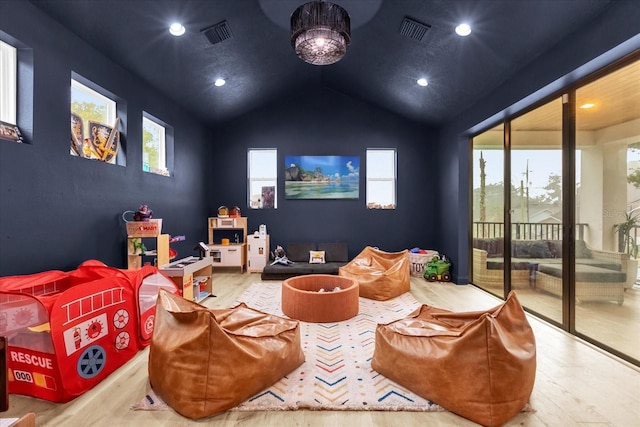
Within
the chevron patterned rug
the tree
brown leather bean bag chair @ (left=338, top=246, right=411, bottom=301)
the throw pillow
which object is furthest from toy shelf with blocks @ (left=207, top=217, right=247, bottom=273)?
the chevron patterned rug

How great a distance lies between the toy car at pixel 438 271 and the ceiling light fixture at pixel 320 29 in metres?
3.98

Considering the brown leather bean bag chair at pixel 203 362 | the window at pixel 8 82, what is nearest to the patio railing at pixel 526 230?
the brown leather bean bag chair at pixel 203 362

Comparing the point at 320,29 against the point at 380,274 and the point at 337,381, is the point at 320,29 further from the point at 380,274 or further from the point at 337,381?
the point at 380,274

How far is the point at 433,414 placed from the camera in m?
1.86

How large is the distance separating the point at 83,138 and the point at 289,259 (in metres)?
3.80

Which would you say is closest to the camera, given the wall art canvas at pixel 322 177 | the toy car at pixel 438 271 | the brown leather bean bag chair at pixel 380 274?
the brown leather bean bag chair at pixel 380 274

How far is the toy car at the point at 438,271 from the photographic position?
5293 millimetres

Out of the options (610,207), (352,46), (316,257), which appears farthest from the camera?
(316,257)

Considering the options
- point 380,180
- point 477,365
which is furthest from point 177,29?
point 380,180

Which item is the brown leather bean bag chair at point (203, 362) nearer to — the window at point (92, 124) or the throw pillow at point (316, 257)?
the window at point (92, 124)

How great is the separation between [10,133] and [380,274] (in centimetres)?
408

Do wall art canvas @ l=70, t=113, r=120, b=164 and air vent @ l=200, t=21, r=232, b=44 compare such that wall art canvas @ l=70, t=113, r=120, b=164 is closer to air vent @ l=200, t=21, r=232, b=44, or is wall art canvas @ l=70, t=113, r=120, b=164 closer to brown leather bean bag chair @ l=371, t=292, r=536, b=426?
air vent @ l=200, t=21, r=232, b=44

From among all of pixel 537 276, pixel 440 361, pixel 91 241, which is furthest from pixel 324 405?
pixel 537 276

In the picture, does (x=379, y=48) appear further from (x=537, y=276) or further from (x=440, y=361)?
(x=440, y=361)
